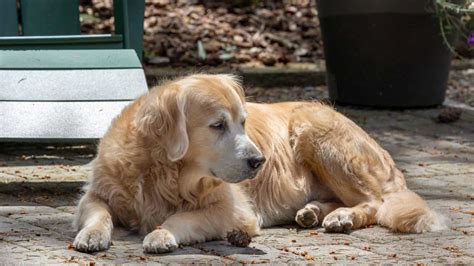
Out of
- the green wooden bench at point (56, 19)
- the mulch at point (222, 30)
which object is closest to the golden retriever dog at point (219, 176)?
the green wooden bench at point (56, 19)

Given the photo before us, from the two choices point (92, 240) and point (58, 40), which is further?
point (58, 40)

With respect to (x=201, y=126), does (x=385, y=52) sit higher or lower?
lower

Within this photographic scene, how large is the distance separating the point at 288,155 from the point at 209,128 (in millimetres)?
877

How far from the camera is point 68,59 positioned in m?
6.12

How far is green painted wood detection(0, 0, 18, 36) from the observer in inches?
292

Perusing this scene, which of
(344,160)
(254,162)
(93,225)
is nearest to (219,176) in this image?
(254,162)

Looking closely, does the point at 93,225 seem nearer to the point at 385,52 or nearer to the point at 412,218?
the point at 412,218

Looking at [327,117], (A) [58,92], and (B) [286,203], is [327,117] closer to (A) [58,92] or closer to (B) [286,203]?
(B) [286,203]

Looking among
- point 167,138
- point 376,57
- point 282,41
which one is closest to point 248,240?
point 167,138

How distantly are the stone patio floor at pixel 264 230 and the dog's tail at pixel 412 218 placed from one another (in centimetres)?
5

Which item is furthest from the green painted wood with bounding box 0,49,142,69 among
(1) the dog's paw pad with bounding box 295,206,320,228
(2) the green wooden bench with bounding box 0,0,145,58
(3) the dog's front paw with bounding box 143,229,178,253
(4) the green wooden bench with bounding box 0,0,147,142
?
(3) the dog's front paw with bounding box 143,229,178,253

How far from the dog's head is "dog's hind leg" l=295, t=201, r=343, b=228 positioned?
708 mm

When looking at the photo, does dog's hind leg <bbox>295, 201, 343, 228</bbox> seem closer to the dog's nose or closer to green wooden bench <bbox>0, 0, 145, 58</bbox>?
the dog's nose

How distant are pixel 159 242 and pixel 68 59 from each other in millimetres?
2145
